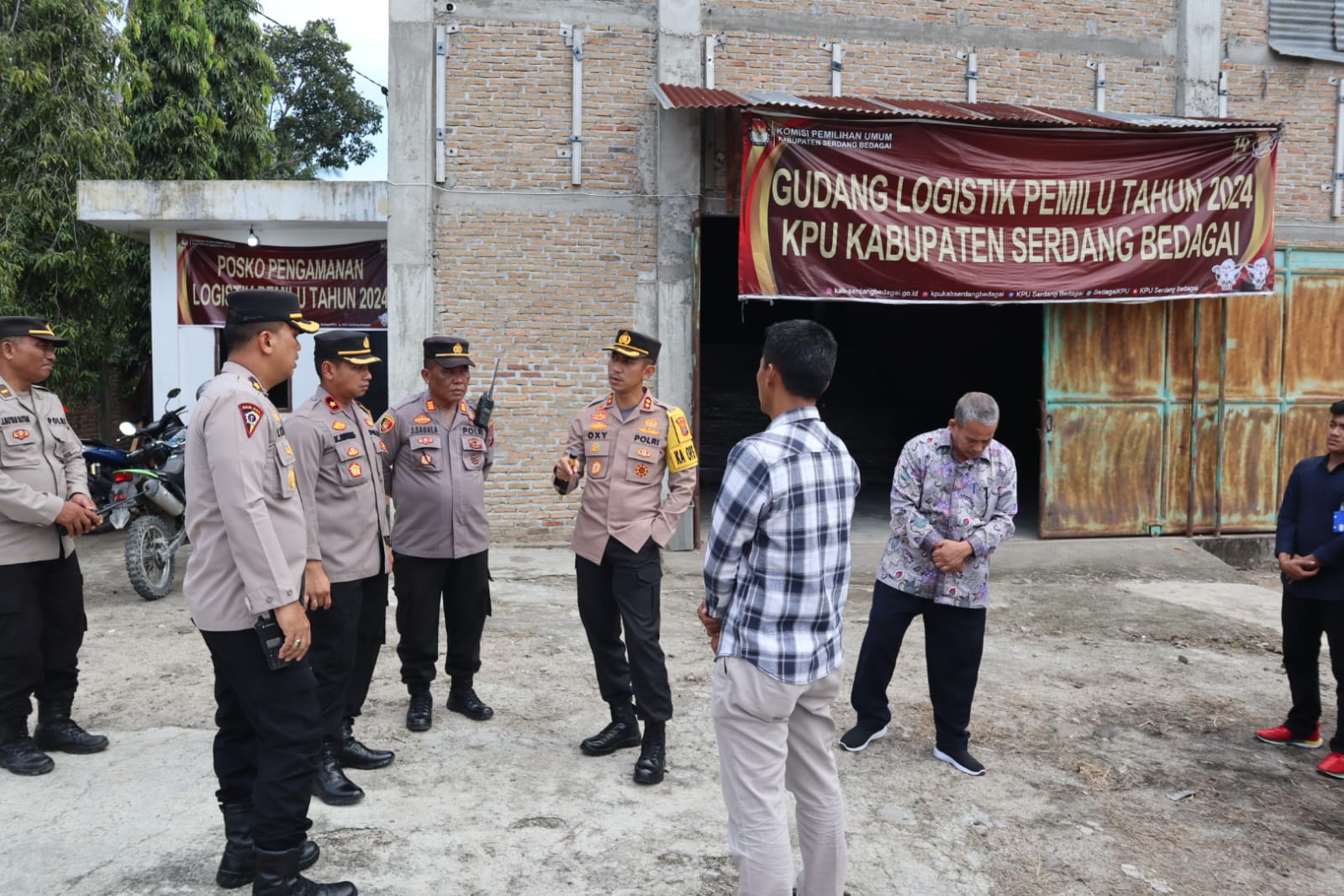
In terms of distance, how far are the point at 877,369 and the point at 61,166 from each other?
1079cm

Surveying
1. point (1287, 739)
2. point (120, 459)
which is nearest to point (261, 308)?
point (1287, 739)

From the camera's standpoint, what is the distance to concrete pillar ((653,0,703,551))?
28.9 ft

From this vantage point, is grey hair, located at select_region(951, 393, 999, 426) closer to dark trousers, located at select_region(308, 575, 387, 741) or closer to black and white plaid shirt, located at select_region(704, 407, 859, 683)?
black and white plaid shirt, located at select_region(704, 407, 859, 683)

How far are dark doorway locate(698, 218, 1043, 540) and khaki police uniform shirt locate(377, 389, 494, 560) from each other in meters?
9.13

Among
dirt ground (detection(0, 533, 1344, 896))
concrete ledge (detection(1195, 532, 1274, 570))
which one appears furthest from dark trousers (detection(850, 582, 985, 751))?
concrete ledge (detection(1195, 532, 1274, 570))

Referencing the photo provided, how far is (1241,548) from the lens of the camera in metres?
9.64

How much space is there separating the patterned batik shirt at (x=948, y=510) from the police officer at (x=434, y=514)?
6.24ft

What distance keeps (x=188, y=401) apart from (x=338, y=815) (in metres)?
7.60

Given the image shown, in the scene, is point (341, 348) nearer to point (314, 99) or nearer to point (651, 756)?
point (651, 756)

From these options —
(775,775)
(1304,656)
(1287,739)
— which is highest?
(775,775)

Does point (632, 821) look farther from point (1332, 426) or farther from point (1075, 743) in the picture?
point (1332, 426)

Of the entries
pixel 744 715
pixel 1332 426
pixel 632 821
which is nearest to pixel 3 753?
pixel 632 821

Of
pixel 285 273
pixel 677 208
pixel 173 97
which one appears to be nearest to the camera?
pixel 677 208

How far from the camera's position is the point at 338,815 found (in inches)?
143
